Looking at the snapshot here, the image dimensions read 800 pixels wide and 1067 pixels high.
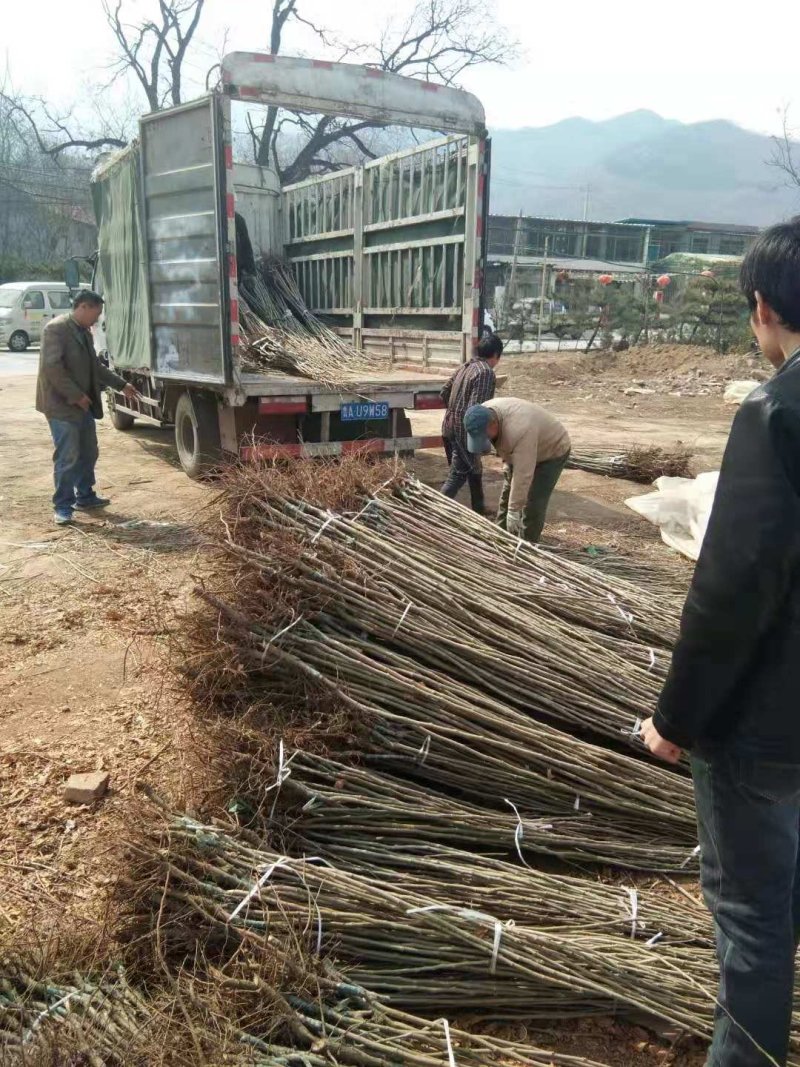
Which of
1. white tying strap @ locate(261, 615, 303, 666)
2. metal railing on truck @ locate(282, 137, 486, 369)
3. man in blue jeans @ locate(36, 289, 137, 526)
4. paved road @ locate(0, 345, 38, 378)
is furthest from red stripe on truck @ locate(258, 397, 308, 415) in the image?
paved road @ locate(0, 345, 38, 378)

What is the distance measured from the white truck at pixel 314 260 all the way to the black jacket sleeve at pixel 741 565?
152 inches

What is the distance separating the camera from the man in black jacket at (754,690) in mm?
1393

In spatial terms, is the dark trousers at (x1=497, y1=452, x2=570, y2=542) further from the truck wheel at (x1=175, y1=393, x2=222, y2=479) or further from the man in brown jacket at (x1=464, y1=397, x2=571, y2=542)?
the truck wheel at (x1=175, y1=393, x2=222, y2=479)

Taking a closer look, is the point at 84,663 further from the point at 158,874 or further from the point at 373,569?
the point at 158,874

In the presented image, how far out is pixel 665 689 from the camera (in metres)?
1.59

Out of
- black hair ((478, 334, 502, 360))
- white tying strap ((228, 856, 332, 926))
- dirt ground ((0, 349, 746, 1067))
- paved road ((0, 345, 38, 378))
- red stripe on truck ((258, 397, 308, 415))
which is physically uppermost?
black hair ((478, 334, 502, 360))

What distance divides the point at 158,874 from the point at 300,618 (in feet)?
2.90

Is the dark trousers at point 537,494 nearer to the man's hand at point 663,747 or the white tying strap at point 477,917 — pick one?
the white tying strap at point 477,917

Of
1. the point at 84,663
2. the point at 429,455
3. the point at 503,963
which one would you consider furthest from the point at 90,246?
the point at 503,963

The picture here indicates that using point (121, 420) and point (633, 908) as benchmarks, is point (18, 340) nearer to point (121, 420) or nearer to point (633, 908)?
point (121, 420)

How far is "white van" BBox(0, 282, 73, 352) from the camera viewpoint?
2058 cm

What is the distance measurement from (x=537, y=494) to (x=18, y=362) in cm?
1665

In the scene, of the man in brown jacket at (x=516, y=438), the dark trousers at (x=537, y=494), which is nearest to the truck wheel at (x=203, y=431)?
the dark trousers at (x=537, y=494)

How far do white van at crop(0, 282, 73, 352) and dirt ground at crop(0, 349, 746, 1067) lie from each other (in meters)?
12.1
